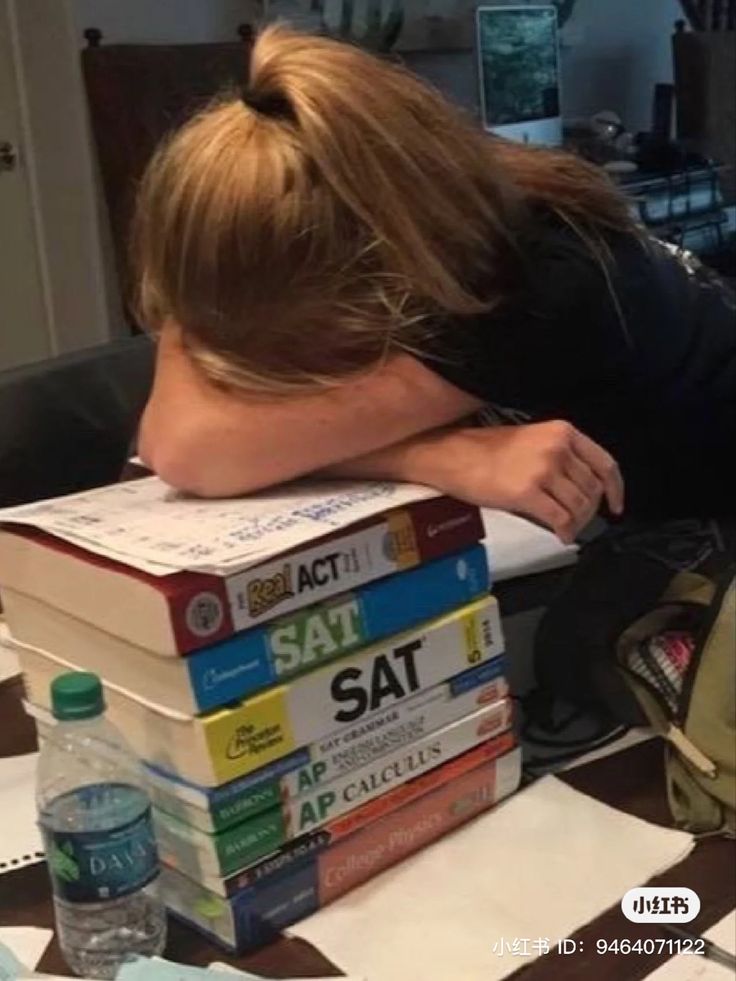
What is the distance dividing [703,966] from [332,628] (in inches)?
10.7

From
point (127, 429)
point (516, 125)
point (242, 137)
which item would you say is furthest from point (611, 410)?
point (516, 125)

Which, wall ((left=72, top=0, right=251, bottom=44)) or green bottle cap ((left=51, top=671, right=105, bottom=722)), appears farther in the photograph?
wall ((left=72, top=0, right=251, bottom=44))

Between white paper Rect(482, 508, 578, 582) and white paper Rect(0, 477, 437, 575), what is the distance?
19 cm

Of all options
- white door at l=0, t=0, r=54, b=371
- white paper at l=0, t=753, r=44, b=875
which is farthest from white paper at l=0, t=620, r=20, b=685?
white door at l=0, t=0, r=54, b=371

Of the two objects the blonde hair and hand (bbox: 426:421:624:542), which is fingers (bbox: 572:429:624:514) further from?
the blonde hair

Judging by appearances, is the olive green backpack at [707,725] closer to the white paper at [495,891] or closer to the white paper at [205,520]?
the white paper at [495,891]

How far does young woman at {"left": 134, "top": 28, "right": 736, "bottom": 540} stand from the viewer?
0.91 metres

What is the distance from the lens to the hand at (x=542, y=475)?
901 mm

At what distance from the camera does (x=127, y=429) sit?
1477 millimetres

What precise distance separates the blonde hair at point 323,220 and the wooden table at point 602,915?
0.32 metres

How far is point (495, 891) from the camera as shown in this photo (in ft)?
2.60

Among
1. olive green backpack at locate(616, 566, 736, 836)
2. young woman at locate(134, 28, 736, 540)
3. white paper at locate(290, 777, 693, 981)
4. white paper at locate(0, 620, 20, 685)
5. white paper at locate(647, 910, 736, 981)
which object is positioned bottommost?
white paper at locate(290, 777, 693, 981)

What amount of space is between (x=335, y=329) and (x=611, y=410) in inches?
9.5

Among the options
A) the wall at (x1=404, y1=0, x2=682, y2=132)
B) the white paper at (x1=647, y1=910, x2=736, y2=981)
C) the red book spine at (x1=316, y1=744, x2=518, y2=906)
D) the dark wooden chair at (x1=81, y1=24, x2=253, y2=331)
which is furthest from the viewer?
the wall at (x1=404, y1=0, x2=682, y2=132)
